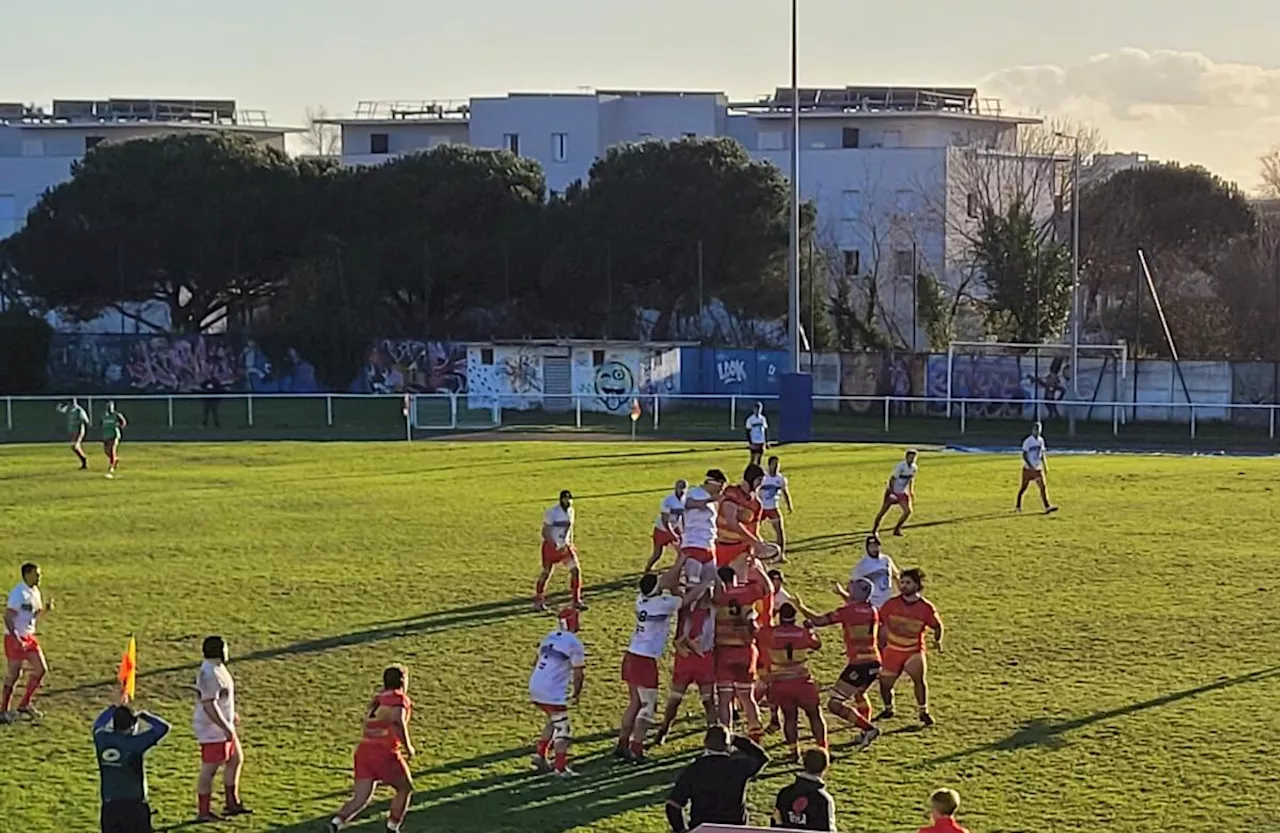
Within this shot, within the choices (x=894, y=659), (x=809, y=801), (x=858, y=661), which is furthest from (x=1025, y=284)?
(x=809, y=801)

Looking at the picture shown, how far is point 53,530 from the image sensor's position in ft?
91.2

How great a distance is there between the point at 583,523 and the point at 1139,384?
2786 centimetres

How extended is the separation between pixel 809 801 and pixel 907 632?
5274 mm

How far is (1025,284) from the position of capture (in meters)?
62.5

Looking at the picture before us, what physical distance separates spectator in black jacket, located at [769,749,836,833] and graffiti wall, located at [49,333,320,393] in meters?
54.5

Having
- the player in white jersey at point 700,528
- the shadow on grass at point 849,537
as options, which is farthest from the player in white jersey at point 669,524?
the player in white jersey at point 700,528

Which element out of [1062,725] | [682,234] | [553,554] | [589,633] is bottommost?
[1062,725]

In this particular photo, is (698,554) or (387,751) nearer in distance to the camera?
(387,751)

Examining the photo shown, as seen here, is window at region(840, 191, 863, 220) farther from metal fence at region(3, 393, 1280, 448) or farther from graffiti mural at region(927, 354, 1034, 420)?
graffiti mural at region(927, 354, 1034, 420)

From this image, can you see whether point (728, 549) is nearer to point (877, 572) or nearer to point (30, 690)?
point (877, 572)

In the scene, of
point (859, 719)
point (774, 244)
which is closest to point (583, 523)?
point (859, 719)

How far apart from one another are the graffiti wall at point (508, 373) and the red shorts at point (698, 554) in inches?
1402

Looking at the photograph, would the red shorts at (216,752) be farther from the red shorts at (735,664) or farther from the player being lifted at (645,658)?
the red shorts at (735,664)

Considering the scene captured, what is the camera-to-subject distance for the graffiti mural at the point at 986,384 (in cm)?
5172
